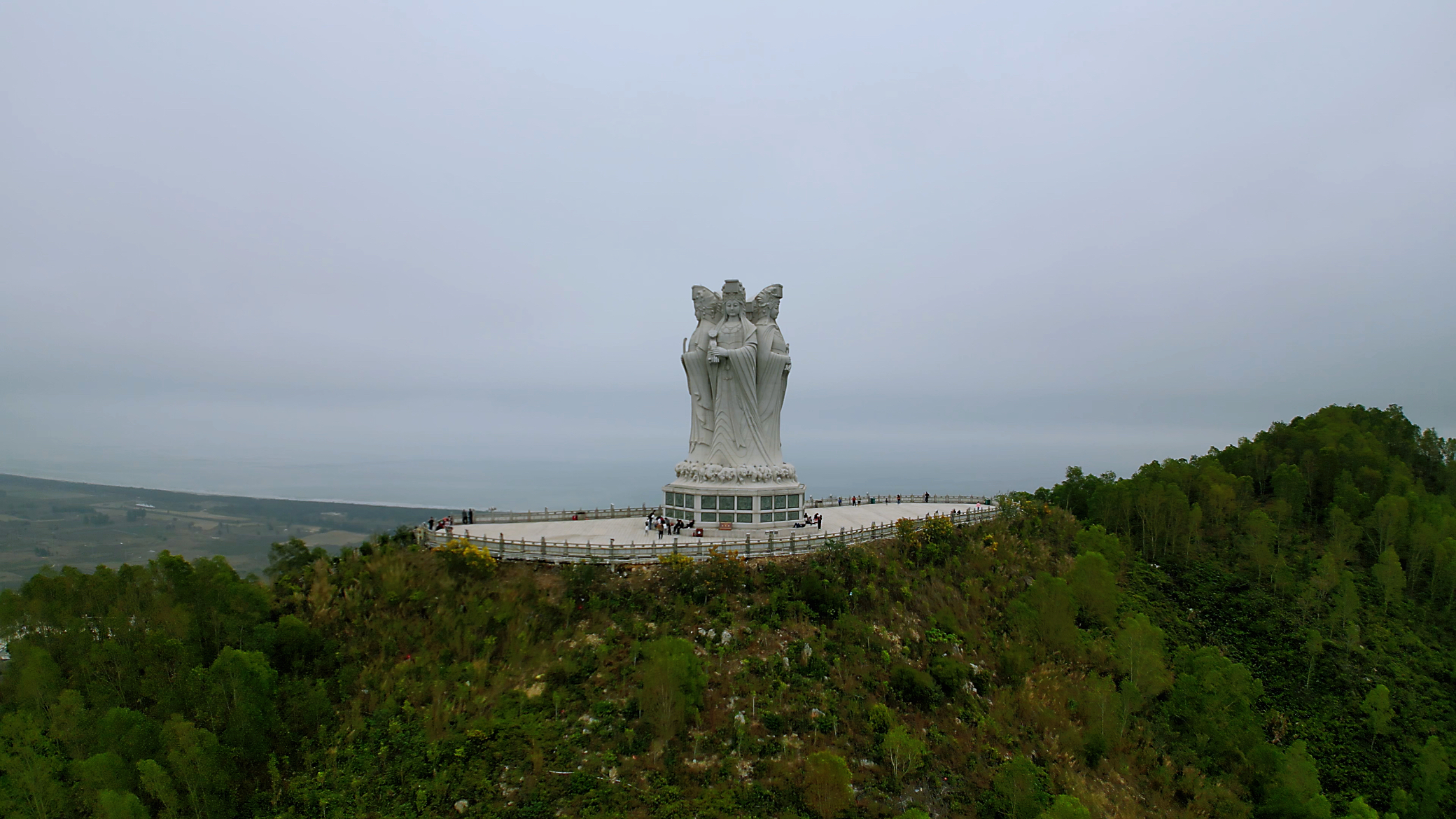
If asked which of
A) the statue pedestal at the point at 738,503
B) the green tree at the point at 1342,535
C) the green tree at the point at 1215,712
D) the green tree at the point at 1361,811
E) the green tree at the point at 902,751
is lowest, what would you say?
the green tree at the point at 1361,811

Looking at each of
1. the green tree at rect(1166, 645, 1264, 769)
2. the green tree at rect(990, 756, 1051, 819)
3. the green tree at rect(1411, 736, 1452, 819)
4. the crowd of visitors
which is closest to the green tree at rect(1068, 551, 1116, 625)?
the green tree at rect(1166, 645, 1264, 769)

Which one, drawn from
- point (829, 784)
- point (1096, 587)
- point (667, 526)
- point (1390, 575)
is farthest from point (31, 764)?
point (1390, 575)

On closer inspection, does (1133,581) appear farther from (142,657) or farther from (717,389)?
(142,657)

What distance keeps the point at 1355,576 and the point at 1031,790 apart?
39.1 m

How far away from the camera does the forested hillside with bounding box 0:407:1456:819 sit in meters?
17.8

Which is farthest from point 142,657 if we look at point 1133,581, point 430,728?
point 1133,581

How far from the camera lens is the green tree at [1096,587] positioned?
99.6 ft

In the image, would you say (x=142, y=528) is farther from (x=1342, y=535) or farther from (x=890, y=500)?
(x=1342, y=535)

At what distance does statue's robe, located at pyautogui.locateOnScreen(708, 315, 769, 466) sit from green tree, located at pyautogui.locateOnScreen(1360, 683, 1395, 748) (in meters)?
29.1

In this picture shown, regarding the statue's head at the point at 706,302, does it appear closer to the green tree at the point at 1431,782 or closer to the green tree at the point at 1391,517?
the green tree at the point at 1431,782

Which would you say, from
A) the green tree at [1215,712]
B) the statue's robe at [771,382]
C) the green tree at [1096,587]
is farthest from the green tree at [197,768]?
the green tree at [1215,712]

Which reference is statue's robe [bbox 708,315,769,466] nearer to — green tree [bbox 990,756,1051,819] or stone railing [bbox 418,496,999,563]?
stone railing [bbox 418,496,999,563]

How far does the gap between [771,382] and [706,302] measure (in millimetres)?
5794

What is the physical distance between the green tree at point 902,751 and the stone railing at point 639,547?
9167 mm
